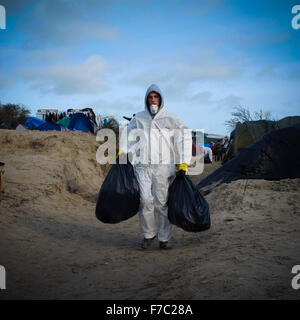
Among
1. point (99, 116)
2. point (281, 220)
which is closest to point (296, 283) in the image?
point (281, 220)

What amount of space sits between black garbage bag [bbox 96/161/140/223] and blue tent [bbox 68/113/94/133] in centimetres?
957

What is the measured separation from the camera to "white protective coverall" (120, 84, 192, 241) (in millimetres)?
3971

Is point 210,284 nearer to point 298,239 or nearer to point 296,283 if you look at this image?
point 296,283

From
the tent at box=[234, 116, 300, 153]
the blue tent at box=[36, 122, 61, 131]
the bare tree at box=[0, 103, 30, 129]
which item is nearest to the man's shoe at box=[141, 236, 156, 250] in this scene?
the blue tent at box=[36, 122, 61, 131]

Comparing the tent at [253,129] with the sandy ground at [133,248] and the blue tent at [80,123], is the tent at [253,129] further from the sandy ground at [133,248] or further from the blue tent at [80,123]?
the sandy ground at [133,248]

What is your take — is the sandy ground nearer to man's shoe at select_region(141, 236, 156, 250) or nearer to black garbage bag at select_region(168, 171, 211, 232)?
man's shoe at select_region(141, 236, 156, 250)

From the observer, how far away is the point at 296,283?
235cm

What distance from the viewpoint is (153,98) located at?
4.29 m

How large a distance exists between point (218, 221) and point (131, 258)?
184 cm

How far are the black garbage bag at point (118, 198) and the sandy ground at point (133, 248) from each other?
499 millimetres

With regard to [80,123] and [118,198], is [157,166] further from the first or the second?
[80,123]

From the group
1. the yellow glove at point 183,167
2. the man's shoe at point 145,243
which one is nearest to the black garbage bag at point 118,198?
the man's shoe at point 145,243

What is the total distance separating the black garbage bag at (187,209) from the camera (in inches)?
143

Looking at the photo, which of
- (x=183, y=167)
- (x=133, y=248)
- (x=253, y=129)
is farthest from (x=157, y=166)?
(x=253, y=129)
